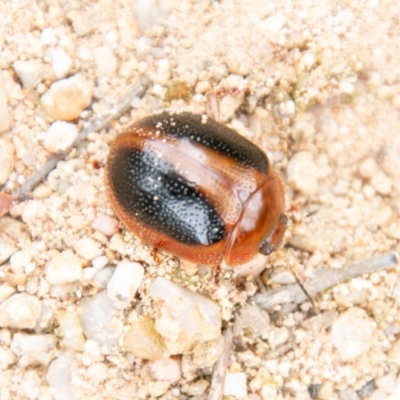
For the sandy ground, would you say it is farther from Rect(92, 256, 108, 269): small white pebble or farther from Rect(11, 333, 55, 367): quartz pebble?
Rect(11, 333, 55, 367): quartz pebble

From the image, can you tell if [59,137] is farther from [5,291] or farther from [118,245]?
[5,291]

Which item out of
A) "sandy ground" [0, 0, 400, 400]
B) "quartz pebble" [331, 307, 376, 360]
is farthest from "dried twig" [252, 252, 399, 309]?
"quartz pebble" [331, 307, 376, 360]

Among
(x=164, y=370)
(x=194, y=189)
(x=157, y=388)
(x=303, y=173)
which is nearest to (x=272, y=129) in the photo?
(x=303, y=173)

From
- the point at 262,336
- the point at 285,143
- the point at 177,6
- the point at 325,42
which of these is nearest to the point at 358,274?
the point at 262,336

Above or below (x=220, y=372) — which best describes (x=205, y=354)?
above

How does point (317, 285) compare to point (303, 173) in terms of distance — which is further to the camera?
point (303, 173)

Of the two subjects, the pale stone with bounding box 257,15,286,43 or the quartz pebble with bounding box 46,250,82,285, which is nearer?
the quartz pebble with bounding box 46,250,82,285
